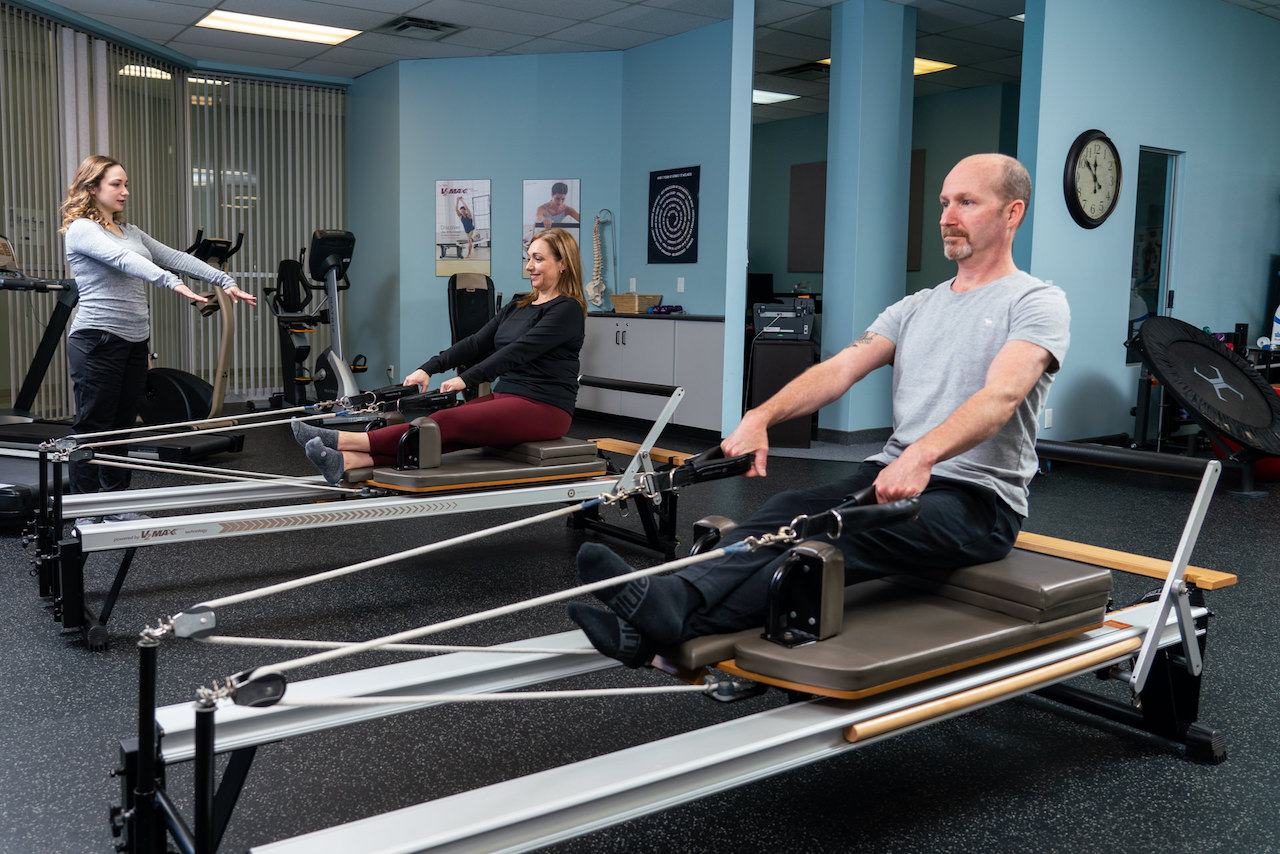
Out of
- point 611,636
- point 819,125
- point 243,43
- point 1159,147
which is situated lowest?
point 611,636

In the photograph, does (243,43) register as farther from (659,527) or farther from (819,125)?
(659,527)

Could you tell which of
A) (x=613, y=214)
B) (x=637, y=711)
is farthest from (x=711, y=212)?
(x=637, y=711)

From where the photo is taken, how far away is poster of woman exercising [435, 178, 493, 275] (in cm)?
791

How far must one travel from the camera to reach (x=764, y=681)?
1595mm

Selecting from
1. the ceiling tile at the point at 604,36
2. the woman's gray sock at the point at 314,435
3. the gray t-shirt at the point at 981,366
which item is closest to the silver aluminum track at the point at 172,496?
the woman's gray sock at the point at 314,435

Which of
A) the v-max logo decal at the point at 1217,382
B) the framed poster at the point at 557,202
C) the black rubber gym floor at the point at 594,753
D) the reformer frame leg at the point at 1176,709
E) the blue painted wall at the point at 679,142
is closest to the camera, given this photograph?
the black rubber gym floor at the point at 594,753

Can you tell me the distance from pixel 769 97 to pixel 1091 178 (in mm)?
3875

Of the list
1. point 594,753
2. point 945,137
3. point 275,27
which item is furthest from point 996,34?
point 594,753

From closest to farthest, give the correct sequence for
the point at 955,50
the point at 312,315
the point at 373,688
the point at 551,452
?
the point at 373,688, the point at 551,452, the point at 312,315, the point at 955,50

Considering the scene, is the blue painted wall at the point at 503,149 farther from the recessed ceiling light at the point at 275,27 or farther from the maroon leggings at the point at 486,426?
the maroon leggings at the point at 486,426

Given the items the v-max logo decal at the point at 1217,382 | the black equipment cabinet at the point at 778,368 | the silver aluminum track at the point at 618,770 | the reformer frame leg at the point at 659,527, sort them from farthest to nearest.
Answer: the black equipment cabinet at the point at 778,368 → the v-max logo decal at the point at 1217,382 → the reformer frame leg at the point at 659,527 → the silver aluminum track at the point at 618,770

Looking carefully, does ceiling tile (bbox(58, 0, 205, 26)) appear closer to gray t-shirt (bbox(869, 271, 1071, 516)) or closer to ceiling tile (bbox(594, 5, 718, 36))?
ceiling tile (bbox(594, 5, 718, 36))

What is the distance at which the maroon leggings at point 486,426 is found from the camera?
3287 millimetres

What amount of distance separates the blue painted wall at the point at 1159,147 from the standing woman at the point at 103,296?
4.30 m
